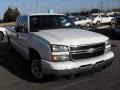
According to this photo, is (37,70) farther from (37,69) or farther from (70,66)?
(70,66)

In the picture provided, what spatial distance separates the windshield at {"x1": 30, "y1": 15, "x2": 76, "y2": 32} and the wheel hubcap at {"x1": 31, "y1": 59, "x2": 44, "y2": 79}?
1093 millimetres

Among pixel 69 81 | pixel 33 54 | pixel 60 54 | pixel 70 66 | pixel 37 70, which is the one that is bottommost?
pixel 69 81

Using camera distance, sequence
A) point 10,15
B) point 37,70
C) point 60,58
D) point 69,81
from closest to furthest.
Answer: point 60,58
point 69,81
point 37,70
point 10,15

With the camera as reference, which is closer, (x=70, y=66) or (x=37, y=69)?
(x=70, y=66)

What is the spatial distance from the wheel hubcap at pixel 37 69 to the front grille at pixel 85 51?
106 centimetres

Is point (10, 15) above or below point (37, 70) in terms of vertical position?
above

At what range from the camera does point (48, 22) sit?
854 centimetres

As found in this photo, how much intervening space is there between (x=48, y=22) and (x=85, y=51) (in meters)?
2.29

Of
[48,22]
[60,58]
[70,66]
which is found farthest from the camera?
[48,22]

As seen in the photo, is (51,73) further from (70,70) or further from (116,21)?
(116,21)

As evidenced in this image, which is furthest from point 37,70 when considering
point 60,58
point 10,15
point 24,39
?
point 10,15

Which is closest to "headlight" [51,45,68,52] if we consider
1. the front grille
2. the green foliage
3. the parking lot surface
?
the front grille

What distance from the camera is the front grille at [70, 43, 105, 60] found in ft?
21.5

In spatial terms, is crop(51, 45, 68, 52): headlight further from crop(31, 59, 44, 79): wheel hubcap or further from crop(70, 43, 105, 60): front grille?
crop(31, 59, 44, 79): wheel hubcap
